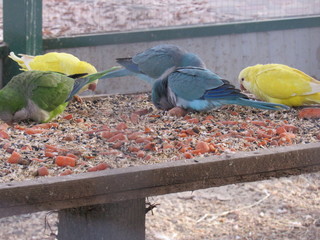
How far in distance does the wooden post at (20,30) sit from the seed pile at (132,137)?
5.22ft

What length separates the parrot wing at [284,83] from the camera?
3.18 metres

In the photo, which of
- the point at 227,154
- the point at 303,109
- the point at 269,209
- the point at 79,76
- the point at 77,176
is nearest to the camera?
the point at 77,176

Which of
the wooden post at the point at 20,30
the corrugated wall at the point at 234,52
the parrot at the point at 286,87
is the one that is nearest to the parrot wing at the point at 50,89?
the parrot at the point at 286,87

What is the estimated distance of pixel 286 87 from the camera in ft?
10.5

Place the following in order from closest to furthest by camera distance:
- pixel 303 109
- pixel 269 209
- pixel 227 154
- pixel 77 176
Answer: pixel 77 176 → pixel 227 154 → pixel 303 109 → pixel 269 209

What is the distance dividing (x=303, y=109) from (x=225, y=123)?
0.49 m

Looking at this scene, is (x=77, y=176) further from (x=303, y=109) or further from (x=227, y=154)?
(x=303, y=109)

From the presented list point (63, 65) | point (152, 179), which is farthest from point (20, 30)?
point (152, 179)

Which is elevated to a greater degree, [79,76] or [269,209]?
[79,76]

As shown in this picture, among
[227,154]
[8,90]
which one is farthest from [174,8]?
[227,154]

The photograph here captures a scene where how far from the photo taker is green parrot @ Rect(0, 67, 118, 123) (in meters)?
3.15

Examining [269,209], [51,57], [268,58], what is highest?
[51,57]

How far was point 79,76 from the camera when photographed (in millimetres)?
3436

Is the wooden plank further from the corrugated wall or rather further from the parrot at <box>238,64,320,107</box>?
the corrugated wall
